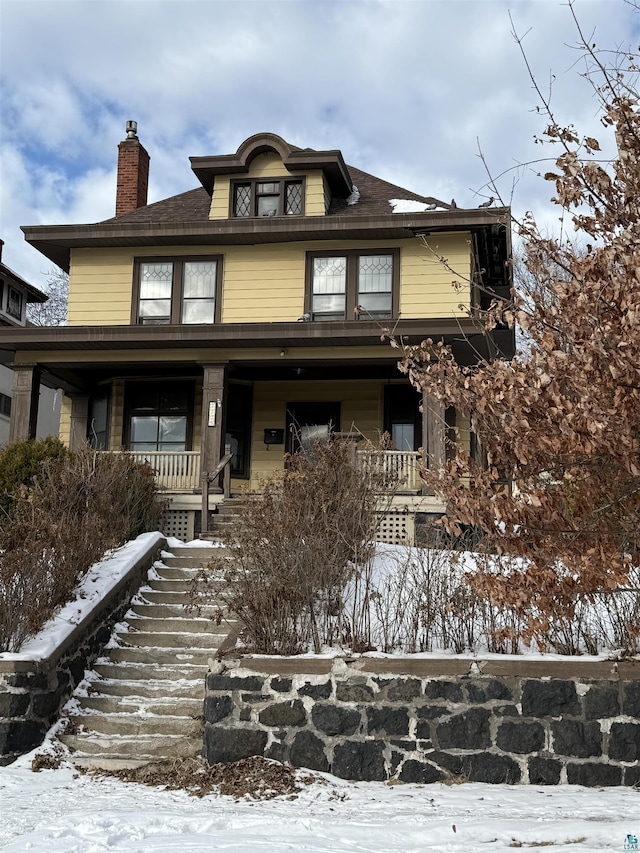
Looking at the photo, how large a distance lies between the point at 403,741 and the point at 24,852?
313cm

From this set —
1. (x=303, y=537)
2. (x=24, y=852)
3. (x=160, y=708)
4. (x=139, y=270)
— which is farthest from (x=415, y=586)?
(x=139, y=270)

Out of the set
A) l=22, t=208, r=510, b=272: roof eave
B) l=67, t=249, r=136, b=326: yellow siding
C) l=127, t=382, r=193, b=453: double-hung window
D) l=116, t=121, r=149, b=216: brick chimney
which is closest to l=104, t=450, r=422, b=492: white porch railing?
l=127, t=382, r=193, b=453: double-hung window

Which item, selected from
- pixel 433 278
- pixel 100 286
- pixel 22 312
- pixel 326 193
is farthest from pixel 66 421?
pixel 22 312

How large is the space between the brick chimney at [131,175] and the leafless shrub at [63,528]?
346 inches

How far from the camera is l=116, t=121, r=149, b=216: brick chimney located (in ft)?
67.2

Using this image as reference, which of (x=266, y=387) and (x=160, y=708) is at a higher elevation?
(x=266, y=387)

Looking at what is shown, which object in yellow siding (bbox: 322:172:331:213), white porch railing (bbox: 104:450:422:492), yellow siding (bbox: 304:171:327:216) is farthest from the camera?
yellow siding (bbox: 322:172:331:213)

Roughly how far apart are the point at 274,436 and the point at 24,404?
15.9 feet

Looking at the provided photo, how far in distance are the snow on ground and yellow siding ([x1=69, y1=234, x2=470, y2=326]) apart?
1114 cm

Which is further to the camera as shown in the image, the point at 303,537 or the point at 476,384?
the point at 303,537

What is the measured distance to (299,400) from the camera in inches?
721

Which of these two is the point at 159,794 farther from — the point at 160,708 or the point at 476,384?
the point at 476,384

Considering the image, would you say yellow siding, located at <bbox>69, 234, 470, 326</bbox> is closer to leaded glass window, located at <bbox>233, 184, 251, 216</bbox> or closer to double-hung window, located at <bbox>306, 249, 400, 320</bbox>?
double-hung window, located at <bbox>306, 249, 400, 320</bbox>

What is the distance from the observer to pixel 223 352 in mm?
16328
